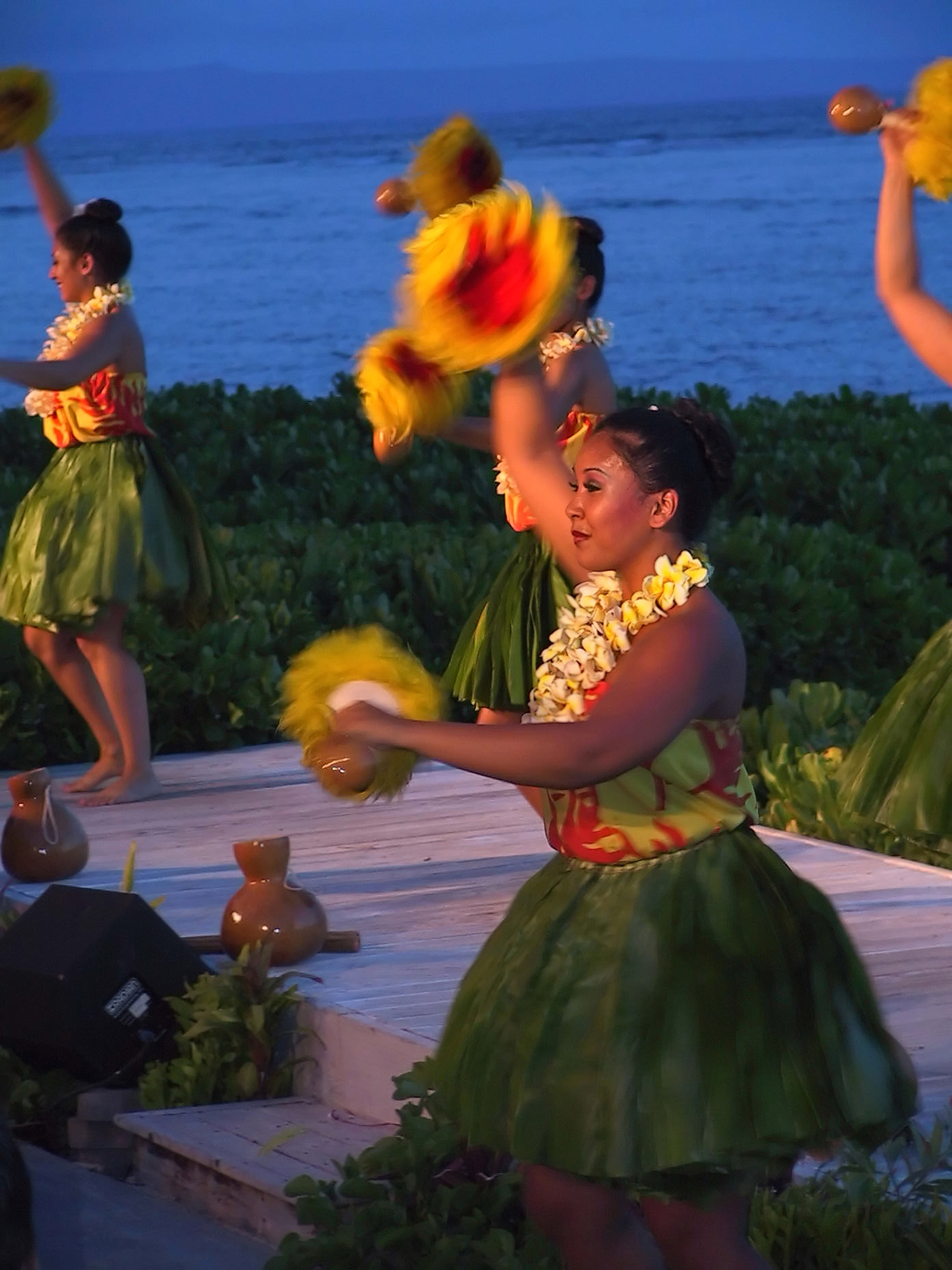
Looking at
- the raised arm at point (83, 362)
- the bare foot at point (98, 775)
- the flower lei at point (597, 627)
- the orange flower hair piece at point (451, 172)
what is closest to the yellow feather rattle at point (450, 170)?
the orange flower hair piece at point (451, 172)

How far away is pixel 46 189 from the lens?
249 inches

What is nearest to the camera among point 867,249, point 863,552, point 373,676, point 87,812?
point 373,676

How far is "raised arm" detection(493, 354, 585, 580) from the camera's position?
2.89 meters

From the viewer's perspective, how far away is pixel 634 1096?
8.27 feet

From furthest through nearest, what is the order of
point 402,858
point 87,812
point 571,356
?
1. point 87,812
2. point 402,858
3. point 571,356

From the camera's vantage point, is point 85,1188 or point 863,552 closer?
point 85,1188

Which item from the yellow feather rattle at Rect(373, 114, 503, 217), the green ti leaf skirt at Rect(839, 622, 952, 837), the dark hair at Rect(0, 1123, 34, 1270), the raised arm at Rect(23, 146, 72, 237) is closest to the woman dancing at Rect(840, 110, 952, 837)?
the green ti leaf skirt at Rect(839, 622, 952, 837)

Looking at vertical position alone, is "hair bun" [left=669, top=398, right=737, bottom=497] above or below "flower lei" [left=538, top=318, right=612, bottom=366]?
above

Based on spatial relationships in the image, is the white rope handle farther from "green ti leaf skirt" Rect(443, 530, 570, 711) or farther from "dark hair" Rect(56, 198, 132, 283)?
"dark hair" Rect(56, 198, 132, 283)

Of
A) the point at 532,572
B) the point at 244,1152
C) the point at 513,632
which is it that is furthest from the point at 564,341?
the point at 244,1152

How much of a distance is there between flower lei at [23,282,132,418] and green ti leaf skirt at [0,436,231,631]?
263mm

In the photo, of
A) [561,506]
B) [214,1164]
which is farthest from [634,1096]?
[214,1164]

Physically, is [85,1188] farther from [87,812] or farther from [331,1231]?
[87,812]

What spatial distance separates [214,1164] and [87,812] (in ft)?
7.72
